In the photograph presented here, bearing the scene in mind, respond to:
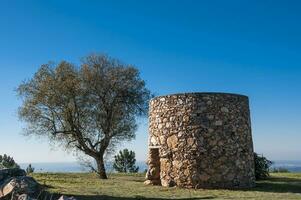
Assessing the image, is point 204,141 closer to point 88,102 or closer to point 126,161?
point 88,102

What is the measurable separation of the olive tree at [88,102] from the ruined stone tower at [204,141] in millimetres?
7525

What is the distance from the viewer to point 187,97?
807 inches

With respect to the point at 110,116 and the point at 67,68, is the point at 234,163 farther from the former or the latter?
the point at 67,68

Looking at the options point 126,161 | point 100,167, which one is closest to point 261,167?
point 100,167

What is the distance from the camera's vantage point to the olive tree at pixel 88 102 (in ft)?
92.0

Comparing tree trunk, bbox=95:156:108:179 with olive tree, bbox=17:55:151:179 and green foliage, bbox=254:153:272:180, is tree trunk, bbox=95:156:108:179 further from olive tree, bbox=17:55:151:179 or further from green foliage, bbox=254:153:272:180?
green foliage, bbox=254:153:272:180

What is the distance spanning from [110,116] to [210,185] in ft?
34.3

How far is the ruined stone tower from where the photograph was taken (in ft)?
65.3

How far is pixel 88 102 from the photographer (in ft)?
92.9

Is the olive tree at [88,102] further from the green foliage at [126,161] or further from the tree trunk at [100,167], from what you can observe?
the green foliage at [126,161]

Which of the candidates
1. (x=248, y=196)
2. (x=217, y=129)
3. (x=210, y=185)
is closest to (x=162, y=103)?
(x=217, y=129)

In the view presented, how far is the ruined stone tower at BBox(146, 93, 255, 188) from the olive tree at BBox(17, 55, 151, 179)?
752 cm

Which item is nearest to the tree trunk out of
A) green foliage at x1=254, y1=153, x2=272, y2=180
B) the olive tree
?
the olive tree

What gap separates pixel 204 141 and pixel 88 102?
408 inches
